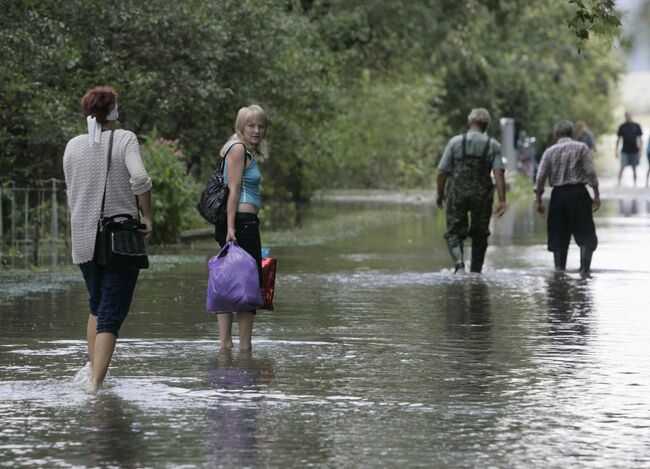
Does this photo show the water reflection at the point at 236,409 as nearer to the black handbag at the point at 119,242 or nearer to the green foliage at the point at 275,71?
the black handbag at the point at 119,242

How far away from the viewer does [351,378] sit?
33.7 feet

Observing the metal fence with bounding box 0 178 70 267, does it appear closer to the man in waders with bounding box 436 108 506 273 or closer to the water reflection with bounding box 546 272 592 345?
the man in waders with bounding box 436 108 506 273

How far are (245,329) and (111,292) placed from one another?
1.96 meters

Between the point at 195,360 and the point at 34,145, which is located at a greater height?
the point at 34,145

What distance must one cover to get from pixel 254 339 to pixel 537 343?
2.00 metres

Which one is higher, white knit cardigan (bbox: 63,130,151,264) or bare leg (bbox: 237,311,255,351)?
white knit cardigan (bbox: 63,130,151,264)

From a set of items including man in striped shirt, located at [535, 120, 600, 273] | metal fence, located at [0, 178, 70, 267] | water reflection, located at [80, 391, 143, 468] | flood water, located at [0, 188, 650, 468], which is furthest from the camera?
metal fence, located at [0, 178, 70, 267]

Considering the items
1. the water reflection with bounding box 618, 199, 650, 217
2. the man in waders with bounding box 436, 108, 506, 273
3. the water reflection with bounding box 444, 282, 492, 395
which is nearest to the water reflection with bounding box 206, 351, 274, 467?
the water reflection with bounding box 444, 282, 492, 395

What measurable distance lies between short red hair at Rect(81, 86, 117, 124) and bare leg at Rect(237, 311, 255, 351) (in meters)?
2.24

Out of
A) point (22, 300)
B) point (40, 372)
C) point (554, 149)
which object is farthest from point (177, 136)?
point (40, 372)

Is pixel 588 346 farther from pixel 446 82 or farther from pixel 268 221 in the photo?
pixel 446 82

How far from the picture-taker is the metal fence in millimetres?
19578

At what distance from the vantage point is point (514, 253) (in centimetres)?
2239

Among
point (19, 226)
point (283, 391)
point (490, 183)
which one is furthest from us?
point (19, 226)
